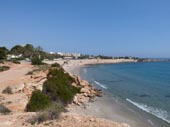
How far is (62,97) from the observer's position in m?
25.1

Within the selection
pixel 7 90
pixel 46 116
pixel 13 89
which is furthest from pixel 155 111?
pixel 46 116

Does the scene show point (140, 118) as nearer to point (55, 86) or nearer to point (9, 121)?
point (55, 86)

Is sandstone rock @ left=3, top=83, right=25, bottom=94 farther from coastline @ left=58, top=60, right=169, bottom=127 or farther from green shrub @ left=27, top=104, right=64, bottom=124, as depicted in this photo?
green shrub @ left=27, top=104, right=64, bottom=124

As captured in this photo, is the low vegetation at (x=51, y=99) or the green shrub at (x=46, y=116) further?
the low vegetation at (x=51, y=99)

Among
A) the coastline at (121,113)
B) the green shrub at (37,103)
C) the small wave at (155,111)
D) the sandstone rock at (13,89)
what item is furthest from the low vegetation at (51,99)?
the small wave at (155,111)

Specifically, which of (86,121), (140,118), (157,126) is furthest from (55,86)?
(86,121)

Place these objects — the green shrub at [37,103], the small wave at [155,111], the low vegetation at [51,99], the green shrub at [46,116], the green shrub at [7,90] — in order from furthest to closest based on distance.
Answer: the small wave at [155,111] < the green shrub at [7,90] < the green shrub at [37,103] < the low vegetation at [51,99] < the green shrub at [46,116]

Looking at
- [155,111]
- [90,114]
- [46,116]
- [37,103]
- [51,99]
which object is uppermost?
[46,116]

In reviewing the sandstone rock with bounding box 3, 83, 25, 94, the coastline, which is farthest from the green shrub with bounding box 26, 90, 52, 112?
the coastline

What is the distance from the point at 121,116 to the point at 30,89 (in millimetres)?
7423

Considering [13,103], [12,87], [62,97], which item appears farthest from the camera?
[62,97]

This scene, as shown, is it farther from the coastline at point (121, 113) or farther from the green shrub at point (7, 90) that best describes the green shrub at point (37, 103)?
the coastline at point (121, 113)

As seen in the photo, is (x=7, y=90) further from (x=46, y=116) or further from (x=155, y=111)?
(x=155, y=111)

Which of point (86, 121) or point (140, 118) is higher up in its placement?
point (86, 121)
